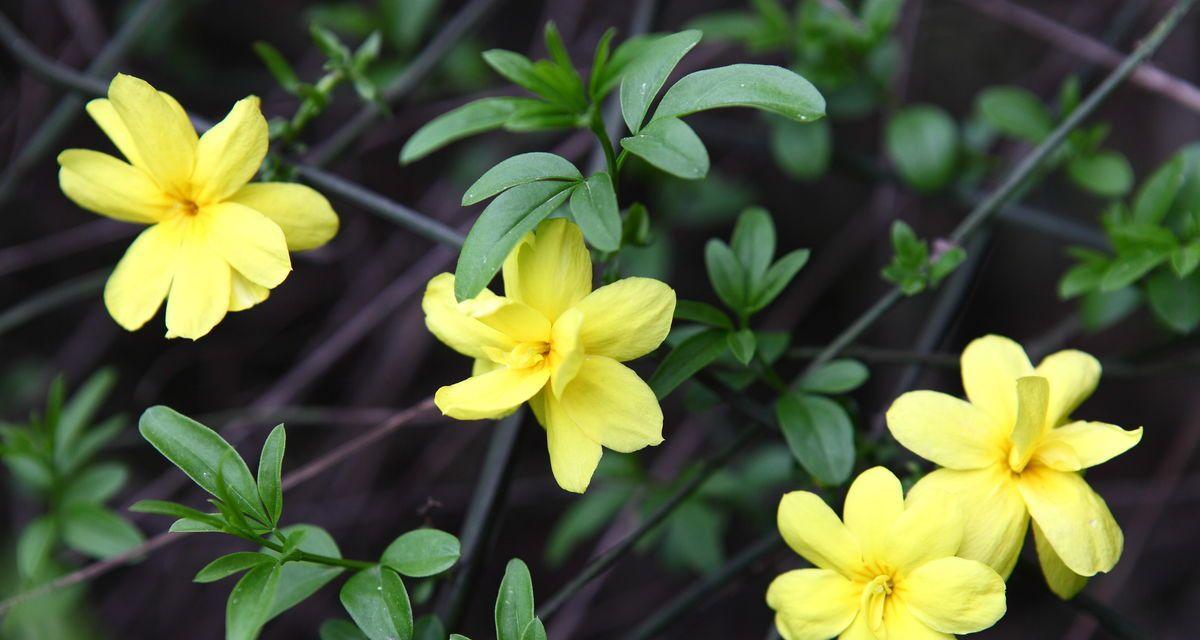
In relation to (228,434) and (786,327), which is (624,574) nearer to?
(786,327)

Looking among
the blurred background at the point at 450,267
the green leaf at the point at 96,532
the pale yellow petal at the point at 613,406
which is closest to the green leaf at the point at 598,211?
the pale yellow petal at the point at 613,406

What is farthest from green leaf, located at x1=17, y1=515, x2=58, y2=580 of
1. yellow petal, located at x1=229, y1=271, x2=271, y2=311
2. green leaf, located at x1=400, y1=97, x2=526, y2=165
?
green leaf, located at x1=400, y1=97, x2=526, y2=165

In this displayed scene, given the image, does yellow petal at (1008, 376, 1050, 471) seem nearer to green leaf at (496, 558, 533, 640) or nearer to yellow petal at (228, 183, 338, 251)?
green leaf at (496, 558, 533, 640)

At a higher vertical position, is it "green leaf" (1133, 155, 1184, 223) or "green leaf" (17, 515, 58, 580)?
"green leaf" (1133, 155, 1184, 223)

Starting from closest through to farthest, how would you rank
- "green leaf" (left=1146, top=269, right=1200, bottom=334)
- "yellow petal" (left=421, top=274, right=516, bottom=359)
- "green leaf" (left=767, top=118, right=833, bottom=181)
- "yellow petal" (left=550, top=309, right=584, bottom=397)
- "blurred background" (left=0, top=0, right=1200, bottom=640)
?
"yellow petal" (left=550, top=309, right=584, bottom=397) < "yellow petal" (left=421, top=274, right=516, bottom=359) < "green leaf" (left=1146, top=269, right=1200, bottom=334) < "green leaf" (left=767, top=118, right=833, bottom=181) < "blurred background" (left=0, top=0, right=1200, bottom=640)

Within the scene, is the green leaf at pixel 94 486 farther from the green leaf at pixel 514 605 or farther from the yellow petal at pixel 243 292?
the green leaf at pixel 514 605

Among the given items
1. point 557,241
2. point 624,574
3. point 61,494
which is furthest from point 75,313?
point 557,241

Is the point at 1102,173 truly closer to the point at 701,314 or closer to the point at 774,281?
the point at 774,281
